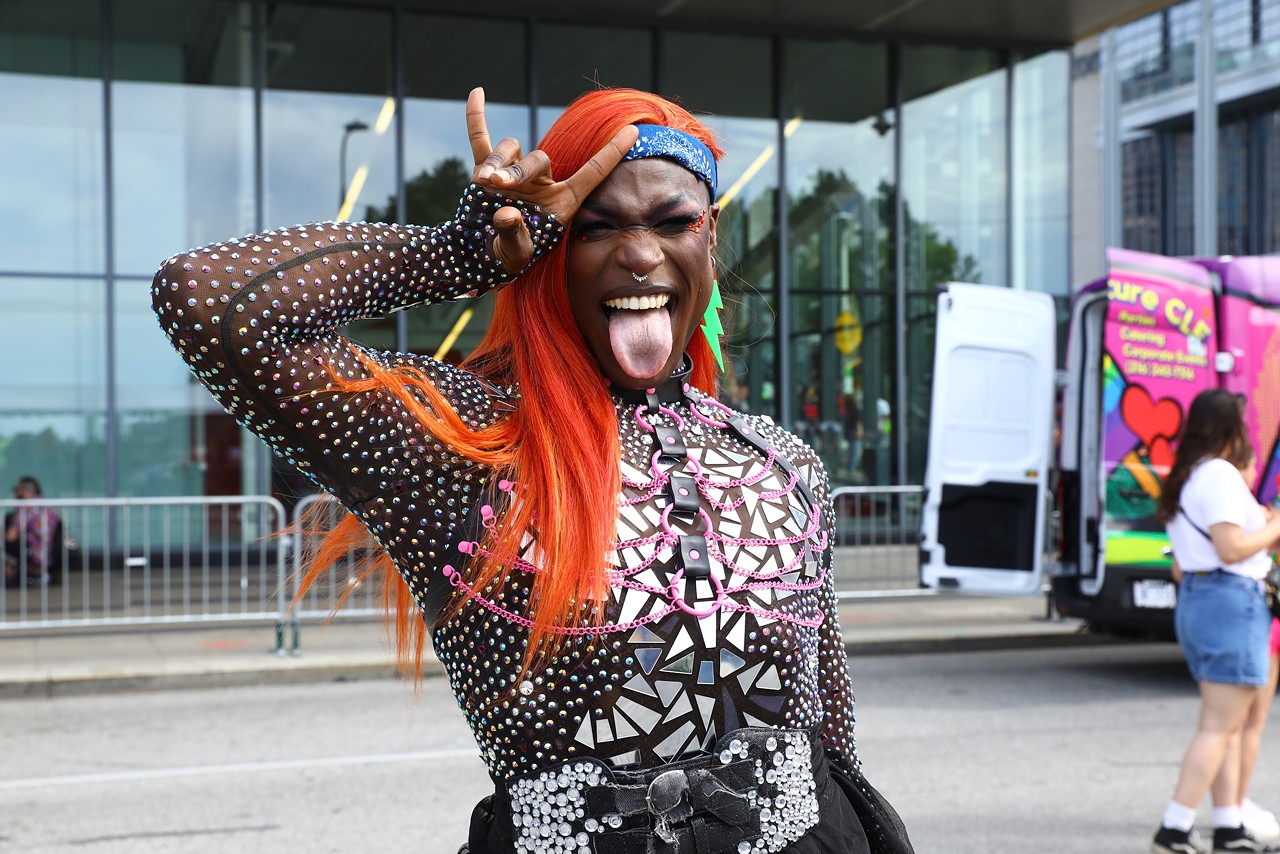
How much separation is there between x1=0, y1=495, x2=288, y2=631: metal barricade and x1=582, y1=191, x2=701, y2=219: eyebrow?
8583 mm

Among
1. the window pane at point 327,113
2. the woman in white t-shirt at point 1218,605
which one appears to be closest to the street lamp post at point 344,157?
the window pane at point 327,113

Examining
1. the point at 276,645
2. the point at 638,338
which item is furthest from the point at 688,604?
the point at 276,645

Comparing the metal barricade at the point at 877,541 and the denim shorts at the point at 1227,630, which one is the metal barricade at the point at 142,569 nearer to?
the metal barricade at the point at 877,541

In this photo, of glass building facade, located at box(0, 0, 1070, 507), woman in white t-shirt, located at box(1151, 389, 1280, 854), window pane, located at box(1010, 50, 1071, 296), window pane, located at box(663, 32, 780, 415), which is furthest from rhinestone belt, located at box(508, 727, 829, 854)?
window pane, located at box(1010, 50, 1071, 296)

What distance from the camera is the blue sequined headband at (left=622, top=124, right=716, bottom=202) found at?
1.56m

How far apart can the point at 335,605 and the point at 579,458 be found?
1.40 ft

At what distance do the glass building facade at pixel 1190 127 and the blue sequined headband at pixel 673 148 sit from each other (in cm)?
3031

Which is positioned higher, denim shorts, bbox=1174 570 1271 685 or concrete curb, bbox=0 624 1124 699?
denim shorts, bbox=1174 570 1271 685

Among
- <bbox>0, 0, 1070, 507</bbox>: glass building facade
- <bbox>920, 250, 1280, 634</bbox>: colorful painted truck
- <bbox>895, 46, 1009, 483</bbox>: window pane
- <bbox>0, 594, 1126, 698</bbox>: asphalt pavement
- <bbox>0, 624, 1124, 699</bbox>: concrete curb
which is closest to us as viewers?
<bbox>920, 250, 1280, 634</bbox>: colorful painted truck

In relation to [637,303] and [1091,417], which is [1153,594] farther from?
[637,303]

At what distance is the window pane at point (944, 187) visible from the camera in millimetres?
15141

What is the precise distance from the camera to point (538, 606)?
4.80 feet

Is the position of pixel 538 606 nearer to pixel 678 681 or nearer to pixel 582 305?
pixel 678 681

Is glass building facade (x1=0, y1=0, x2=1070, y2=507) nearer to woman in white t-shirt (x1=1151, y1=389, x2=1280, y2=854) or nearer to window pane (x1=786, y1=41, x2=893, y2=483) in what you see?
window pane (x1=786, y1=41, x2=893, y2=483)
